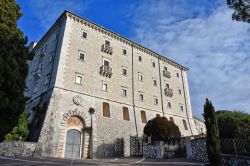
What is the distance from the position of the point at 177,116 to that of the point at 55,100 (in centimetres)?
2208

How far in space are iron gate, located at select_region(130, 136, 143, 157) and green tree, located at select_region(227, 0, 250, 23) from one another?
17059 millimetres

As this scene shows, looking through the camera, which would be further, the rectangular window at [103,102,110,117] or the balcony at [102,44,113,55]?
the balcony at [102,44,113,55]

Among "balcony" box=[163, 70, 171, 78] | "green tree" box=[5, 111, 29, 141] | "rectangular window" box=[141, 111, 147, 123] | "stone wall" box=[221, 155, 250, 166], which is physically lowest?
"stone wall" box=[221, 155, 250, 166]

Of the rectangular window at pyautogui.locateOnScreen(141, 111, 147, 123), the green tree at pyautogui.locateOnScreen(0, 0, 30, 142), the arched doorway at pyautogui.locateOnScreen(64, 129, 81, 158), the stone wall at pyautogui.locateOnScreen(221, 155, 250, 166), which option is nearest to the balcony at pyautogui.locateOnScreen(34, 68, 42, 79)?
the arched doorway at pyautogui.locateOnScreen(64, 129, 81, 158)

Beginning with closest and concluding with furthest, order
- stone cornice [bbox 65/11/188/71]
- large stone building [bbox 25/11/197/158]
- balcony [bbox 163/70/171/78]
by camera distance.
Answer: large stone building [bbox 25/11/197/158], stone cornice [bbox 65/11/188/71], balcony [bbox 163/70/171/78]

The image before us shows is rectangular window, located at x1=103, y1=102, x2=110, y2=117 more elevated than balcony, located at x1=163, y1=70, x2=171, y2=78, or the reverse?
balcony, located at x1=163, y1=70, x2=171, y2=78

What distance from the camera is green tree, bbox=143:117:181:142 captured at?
71.6 ft

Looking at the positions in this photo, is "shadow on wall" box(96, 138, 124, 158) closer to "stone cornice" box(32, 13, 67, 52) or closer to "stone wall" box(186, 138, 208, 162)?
"stone wall" box(186, 138, 208, 162)

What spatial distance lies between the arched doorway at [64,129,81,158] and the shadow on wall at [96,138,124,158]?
2.29m

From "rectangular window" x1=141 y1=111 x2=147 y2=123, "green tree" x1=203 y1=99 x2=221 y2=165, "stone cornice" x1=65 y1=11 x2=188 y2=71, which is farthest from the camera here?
"rectangular window" x1=141 y1=111 x2=147 y2=123

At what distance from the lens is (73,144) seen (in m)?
23.7

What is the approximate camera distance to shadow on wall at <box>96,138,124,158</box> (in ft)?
80.1

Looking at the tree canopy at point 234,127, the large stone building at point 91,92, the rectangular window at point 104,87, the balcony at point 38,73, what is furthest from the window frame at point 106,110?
the tree canopy at point 234,127

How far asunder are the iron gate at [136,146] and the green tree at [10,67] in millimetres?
17223
